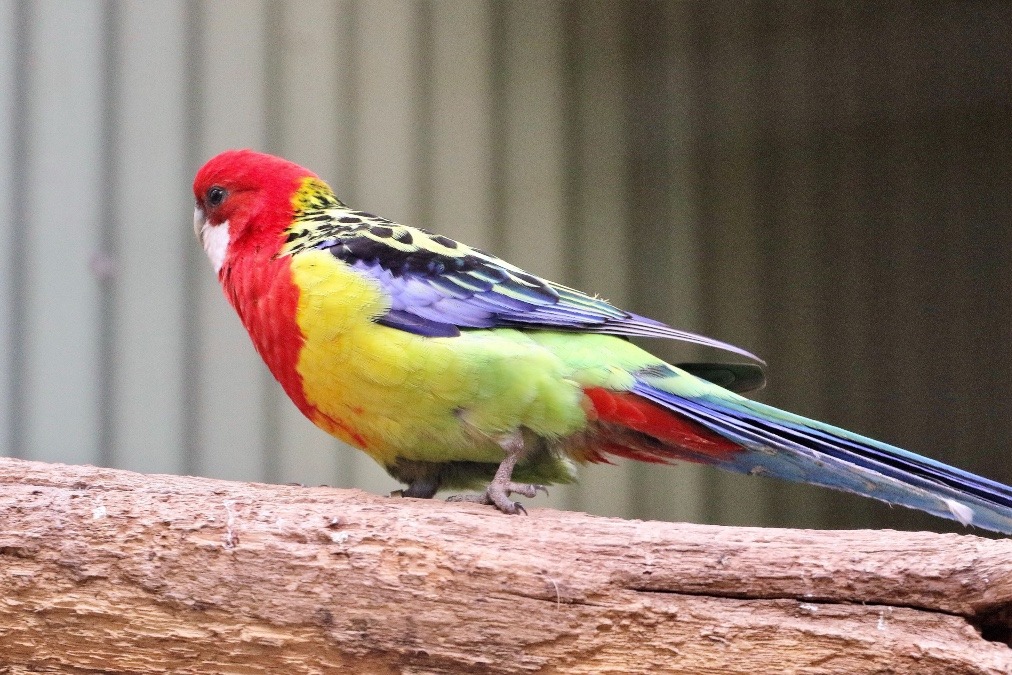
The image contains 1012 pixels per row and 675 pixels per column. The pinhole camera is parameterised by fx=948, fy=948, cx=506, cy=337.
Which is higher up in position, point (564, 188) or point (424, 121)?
point (424, 121)

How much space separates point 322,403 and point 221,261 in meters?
0.59

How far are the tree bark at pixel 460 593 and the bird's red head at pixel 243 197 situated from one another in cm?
90

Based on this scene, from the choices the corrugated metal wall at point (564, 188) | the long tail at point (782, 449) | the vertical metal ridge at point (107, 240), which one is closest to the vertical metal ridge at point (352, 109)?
the corrugated metal wall at point (564, 188)

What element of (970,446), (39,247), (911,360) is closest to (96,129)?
(39,247)

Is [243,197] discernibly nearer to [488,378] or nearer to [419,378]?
[419,378]

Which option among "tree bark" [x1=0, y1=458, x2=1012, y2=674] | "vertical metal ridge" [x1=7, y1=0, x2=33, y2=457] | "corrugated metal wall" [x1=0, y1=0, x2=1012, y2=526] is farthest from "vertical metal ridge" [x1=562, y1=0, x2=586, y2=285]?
"tree bark" [x1=0, y1=458, x2=1012, y2=674]

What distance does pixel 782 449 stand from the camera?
2.05m

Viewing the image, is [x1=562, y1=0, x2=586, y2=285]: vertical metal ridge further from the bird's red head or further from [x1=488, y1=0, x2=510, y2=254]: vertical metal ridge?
the bird's red head

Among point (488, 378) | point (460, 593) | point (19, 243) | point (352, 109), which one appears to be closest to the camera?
point (460, 593)

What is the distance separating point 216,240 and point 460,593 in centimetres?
Result: 135

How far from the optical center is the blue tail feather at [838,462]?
74.0 inches

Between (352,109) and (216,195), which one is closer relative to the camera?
(216,195)

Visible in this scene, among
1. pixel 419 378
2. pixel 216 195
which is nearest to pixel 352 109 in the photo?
pixel 216 195

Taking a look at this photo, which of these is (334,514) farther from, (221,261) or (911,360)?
(911,360)
